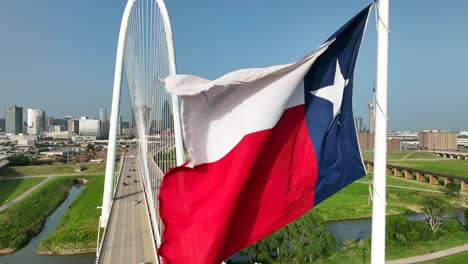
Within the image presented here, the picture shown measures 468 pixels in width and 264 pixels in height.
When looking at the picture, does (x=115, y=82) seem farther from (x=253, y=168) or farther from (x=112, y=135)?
(x=253, y=168)

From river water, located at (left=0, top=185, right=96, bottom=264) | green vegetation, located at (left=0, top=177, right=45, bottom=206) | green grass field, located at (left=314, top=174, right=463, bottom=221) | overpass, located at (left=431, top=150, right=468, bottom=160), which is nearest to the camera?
river water, located at (left=0, top=185, right=96, bottom=264)

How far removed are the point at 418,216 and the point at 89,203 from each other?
25.8 m

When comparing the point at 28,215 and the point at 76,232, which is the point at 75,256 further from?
the point at 28,215

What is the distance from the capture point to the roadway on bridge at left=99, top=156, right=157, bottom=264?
15305 mm

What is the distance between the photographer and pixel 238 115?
12.6 ft

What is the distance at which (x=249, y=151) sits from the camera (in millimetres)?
3803

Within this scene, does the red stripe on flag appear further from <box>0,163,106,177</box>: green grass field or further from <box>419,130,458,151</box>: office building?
<box>419,130,458,151</box>: office building

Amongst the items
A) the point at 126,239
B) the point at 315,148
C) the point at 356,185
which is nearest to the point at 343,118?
the point at 315,148

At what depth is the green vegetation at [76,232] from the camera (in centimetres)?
2370

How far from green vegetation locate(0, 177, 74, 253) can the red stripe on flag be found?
24314 millimetres

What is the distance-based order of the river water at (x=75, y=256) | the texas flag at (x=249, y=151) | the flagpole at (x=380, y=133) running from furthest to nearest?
the river water at (x=75, y=256)
the flagpole at (x=380, y=133)
the texas flag at (x=249, y=151)

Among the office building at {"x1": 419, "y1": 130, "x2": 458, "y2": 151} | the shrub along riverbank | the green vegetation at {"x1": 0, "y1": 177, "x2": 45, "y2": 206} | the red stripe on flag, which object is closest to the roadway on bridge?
the shrub along riverbank

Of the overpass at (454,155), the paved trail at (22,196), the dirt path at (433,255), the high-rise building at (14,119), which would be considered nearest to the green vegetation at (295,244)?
the dirt path at (433,255)

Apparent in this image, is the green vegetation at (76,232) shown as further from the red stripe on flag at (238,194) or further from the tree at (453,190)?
the tree at (453,190)
